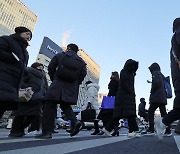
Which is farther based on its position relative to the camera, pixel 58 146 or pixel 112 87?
pixel 112 87

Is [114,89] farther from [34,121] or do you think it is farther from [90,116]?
[34,121]

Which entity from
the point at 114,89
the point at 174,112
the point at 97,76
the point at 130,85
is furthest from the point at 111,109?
the point at 97,76

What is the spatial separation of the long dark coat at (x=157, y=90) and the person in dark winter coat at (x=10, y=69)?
4358 millimetres

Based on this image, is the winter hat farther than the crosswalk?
Yes

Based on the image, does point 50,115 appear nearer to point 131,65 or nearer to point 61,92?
point 61,92

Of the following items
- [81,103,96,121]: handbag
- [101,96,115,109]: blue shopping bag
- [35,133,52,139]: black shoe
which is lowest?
[35,133,52,139]: black shoe

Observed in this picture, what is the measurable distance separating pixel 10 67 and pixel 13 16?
12709cm

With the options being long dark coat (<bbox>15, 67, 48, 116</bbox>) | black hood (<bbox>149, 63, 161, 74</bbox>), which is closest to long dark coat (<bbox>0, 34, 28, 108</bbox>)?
long dark coat (<bbox>15, 67, 48, 116</bbox>)

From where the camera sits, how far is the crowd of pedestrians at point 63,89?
13.7 ft

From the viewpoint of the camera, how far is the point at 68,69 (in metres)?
5.57

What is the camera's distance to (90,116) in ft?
27.2

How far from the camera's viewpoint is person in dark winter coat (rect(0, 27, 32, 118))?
402 cm

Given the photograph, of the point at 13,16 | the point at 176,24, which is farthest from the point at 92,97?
the point at 13,16

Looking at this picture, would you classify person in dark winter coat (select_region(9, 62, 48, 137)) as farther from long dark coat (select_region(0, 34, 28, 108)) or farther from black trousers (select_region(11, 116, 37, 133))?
long dark coat (select_region(0, 34, 28, 108))
